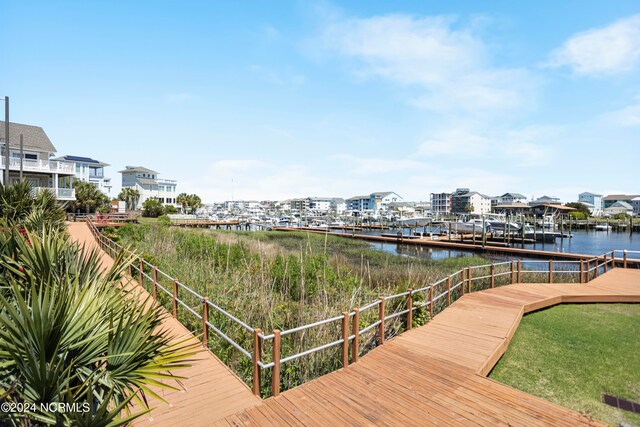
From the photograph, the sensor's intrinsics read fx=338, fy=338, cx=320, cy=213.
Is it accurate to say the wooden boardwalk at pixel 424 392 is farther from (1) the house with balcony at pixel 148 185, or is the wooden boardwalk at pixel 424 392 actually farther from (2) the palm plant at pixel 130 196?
(1) the house with balcony at pixel 148 185

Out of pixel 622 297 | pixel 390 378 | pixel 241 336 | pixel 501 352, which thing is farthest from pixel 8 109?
pixel 622 297

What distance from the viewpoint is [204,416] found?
4098 mm

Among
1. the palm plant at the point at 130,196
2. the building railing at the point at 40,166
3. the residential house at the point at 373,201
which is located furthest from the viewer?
the residential house at the point at 373,201

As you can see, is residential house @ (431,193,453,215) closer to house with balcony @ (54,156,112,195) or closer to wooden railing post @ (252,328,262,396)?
house with balcony @ (54,156,112,195)

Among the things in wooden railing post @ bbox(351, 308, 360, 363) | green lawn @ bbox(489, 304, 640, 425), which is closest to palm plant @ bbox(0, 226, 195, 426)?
wooden railing post @ bbox(351, 308, 360, 363)

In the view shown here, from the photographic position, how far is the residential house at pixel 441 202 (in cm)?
13862

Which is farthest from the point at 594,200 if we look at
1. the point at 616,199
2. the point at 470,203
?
the point at 470,203

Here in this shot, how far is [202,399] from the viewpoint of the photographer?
4.48 metres

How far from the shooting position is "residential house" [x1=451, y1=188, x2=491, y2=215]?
123m

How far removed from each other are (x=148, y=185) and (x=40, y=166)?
36.6 metres

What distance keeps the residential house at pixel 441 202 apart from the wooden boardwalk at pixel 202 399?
140 m

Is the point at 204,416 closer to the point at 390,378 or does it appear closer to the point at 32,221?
the point at 390,378

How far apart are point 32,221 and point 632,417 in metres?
14.4

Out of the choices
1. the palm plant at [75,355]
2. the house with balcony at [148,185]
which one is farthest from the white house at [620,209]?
the palm plant at [75,355]
